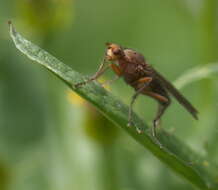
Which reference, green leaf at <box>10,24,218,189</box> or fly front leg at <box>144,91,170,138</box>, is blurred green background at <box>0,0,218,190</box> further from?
green leaf at <box>10,24,218,189</box>

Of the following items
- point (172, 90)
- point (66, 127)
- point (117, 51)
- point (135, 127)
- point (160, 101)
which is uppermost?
point (117, 51)

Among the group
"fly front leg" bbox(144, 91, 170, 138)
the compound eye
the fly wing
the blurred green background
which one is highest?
the compound eye

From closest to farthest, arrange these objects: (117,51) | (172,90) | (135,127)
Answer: (135,127) < (117,51) < (172,90)

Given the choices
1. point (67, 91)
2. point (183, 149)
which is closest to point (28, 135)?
point (67, 91)

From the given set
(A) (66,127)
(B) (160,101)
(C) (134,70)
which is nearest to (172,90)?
(B) (160,101)

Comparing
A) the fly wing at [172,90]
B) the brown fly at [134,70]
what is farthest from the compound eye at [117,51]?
the fly wing at [172,90]

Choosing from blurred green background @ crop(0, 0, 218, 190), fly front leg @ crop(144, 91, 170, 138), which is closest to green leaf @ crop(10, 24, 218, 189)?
blurred green background @ crop(0, 0, 218, 190)

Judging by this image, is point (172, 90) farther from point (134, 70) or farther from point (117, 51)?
point (117, 51)

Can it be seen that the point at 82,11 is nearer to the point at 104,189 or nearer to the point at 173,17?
the point at 173,17
